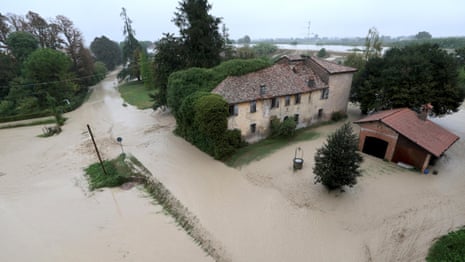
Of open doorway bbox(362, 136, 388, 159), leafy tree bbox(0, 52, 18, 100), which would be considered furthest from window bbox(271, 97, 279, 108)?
leafy tree bbox(0, 52, 18, 100)

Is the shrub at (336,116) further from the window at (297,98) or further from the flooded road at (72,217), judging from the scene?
the flooded road at (72,217)

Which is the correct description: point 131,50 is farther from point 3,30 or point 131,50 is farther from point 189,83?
point 189,83

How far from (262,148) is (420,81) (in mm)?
15965

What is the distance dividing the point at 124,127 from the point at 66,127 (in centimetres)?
833

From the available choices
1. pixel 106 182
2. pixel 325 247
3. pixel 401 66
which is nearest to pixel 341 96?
pixel 401 66

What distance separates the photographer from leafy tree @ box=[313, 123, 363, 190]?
448 inches

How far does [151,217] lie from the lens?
12.2m

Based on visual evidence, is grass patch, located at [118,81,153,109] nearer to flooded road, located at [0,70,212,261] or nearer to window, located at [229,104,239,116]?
flooded road, located at [0,70,212,261]

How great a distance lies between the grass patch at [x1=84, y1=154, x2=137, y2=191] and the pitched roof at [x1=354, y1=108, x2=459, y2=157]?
61.5ft

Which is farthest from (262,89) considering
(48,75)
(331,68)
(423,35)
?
(423,35)

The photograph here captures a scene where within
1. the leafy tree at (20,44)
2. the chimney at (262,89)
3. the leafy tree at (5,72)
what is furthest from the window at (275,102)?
the leafy tree at (20,44)

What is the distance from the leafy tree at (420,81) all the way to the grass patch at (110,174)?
2439 centimetres

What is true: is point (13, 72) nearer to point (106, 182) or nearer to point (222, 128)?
point (106, 182)

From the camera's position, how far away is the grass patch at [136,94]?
1419 inches
